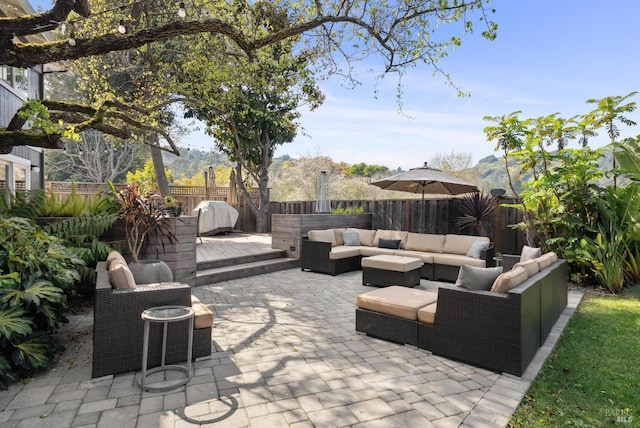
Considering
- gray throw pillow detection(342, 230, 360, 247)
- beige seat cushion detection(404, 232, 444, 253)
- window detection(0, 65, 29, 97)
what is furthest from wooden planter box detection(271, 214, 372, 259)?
window detection(0, 65, 29, 97)

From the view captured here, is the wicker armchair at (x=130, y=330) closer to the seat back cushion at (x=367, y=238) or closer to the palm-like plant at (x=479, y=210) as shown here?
the seat back cushion at (x=367, y=238)

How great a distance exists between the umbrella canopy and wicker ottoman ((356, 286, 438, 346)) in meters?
4.13

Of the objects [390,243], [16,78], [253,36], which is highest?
[253,36]

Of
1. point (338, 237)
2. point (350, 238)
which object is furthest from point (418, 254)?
point (338, 237)

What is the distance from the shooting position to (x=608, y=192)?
6.32 meters

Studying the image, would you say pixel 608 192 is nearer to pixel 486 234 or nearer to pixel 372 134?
pixel 486 234

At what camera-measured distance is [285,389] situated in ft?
8.81

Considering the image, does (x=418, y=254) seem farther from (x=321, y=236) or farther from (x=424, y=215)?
(x=424, y=215)

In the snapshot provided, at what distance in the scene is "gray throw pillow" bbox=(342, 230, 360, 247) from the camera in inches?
317

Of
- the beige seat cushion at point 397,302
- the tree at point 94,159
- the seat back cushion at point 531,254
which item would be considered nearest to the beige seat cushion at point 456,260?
the seat back cushion at point 531,254

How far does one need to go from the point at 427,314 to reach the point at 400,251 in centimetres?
388

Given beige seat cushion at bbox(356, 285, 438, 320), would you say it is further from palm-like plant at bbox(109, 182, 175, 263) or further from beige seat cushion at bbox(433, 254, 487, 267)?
palm-like plant at bbox(109, 182, 175, 263)

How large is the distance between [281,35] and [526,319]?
14.9 feet

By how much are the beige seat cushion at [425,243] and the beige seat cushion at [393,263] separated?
1017mm
